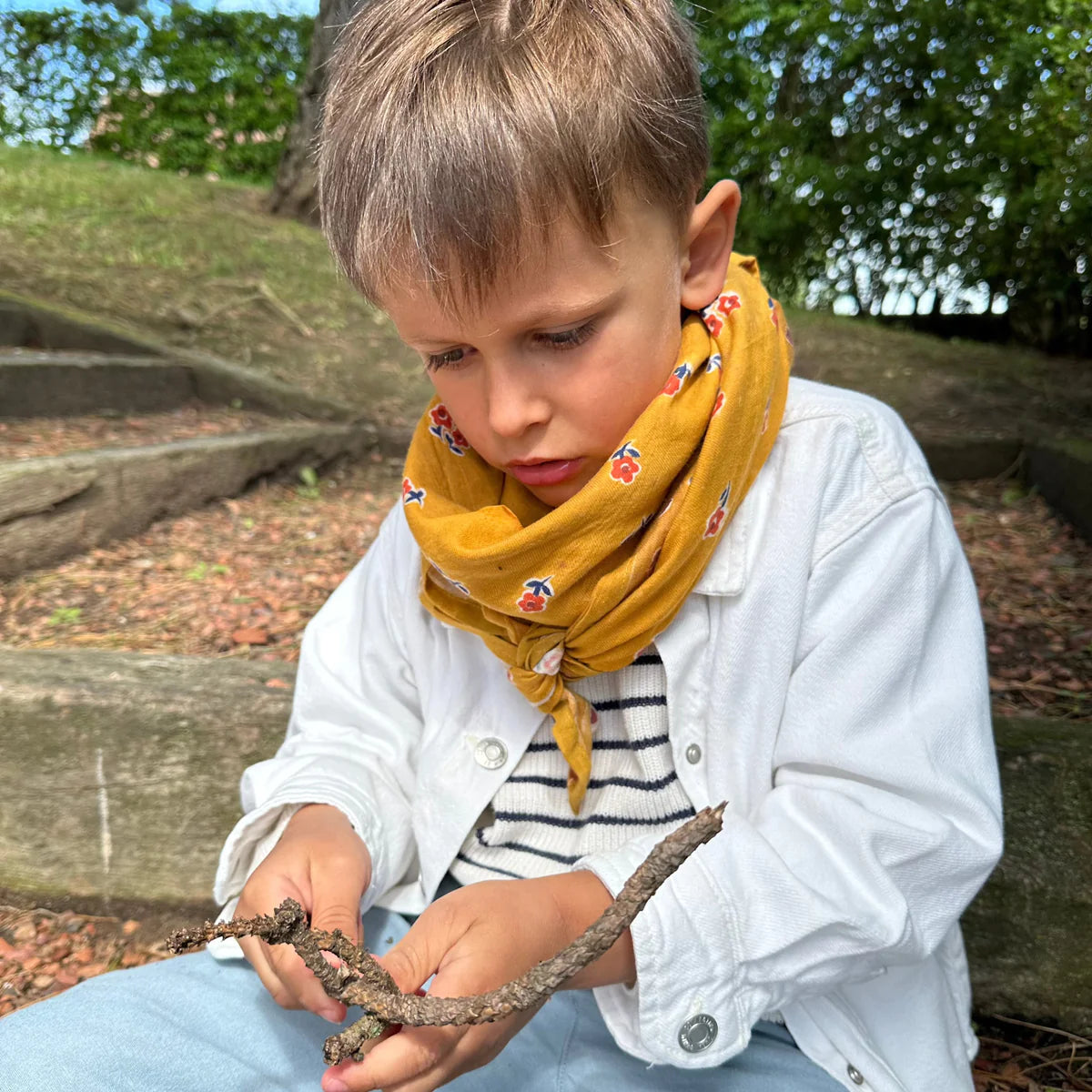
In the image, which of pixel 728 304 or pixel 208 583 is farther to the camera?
pixel 208 583

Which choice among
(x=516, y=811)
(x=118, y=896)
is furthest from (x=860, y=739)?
(x=118, y=896)

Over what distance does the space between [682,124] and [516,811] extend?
1007mm

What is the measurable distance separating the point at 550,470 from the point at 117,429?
11.9 ft

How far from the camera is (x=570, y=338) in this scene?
48.1 inches

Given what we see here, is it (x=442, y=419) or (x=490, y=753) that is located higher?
(x=442, y=419)

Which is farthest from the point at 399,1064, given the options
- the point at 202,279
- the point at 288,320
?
the point at 202,279

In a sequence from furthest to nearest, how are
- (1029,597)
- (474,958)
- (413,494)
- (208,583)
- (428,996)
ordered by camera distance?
(208,583) → (1029,597) → (413,494) → (474,958) → (428,996)

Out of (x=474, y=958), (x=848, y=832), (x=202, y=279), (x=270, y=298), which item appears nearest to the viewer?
(x=474, y=958)

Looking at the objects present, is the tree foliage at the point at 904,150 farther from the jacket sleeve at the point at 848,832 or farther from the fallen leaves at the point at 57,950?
the fallen leaves at the point at 57,950

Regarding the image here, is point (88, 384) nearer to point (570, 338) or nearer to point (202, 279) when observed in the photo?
point (202, 279)

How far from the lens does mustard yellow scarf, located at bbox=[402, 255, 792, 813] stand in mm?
1262

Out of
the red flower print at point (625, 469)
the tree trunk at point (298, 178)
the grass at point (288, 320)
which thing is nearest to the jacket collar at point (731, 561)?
the red flower print at point (625, 469)

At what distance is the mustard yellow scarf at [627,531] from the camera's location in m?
1.26

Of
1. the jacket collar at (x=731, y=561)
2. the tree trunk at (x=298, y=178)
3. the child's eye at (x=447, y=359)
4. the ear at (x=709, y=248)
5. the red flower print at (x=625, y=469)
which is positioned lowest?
the jacket collar at (x=731, y=561)
